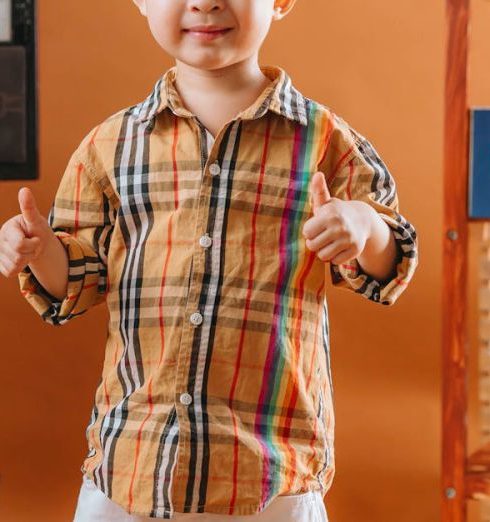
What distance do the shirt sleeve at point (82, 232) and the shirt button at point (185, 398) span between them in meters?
0.17

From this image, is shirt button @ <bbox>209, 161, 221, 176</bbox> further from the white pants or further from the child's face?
the white pants

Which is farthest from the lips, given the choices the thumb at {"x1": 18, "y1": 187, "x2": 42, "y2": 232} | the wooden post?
the wooden post

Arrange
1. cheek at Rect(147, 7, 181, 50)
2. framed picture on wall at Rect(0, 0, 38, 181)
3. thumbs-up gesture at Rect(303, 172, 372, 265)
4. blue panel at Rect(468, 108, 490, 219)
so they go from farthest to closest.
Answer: framed picture on wall at Rect(0, 0, 38, 181), blue panel at Rect(468, 108, 490, 219), cheek at Rect(147, 7, 181, 50), thumbs-up gesture at Rect(303, 172, 372, 265)

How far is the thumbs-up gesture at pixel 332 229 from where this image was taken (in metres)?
0.92

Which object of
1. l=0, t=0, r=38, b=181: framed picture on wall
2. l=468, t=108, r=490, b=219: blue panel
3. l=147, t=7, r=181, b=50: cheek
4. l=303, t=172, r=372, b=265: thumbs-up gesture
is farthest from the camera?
l=0, t=0, r=38, b=181: framed picture on wall

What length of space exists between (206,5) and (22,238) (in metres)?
0.30

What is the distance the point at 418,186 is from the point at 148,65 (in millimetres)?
436

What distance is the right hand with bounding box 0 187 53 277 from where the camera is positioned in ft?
3.22

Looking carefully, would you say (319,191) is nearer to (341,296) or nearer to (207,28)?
(207,28)

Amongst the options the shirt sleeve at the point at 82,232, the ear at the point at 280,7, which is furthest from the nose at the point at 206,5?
the shirt sleeve at the point at 82,232

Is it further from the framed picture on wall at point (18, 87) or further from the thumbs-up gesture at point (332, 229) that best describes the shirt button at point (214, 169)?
the framed picture on wall at point (18, 87)

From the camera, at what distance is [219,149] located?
1.04 metres

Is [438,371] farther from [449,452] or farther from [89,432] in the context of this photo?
[89,432]

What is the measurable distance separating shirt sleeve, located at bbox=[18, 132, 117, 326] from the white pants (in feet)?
0.64
